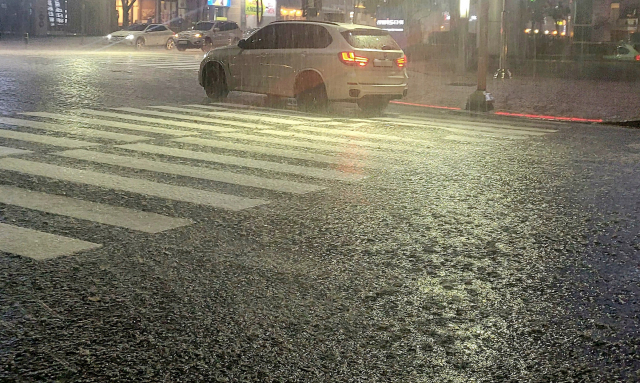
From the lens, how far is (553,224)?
6.57m

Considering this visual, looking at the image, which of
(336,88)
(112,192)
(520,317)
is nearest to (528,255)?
(520,317)

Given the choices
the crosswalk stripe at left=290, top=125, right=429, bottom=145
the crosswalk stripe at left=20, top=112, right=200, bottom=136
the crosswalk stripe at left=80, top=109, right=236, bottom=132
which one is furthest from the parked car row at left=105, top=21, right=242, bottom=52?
the crosswalk stripe at left=290, top=125, right=429, bottom=145

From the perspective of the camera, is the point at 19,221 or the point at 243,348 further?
the point at 19,221

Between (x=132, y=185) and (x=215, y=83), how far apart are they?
10.2 metres

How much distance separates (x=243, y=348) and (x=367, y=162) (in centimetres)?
589

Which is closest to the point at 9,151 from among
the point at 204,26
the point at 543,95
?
the point at 543,95

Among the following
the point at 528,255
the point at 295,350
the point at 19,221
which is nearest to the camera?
the point at 295,350

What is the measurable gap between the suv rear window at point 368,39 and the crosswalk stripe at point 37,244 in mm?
10235

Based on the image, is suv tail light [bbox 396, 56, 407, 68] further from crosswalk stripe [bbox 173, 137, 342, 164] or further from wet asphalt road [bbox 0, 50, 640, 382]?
wet asphalt road [bbox 0, 50, 640, 382]

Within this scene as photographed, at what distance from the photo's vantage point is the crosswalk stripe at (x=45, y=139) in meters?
10.3

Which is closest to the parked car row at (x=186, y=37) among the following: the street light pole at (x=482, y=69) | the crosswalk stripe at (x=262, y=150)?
the street light pole at (x=482, y=69)

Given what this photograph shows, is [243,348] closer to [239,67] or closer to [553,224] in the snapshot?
[553,224]

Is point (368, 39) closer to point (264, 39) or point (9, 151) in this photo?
point (264, 39)

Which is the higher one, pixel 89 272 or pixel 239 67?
pixel 239 67
